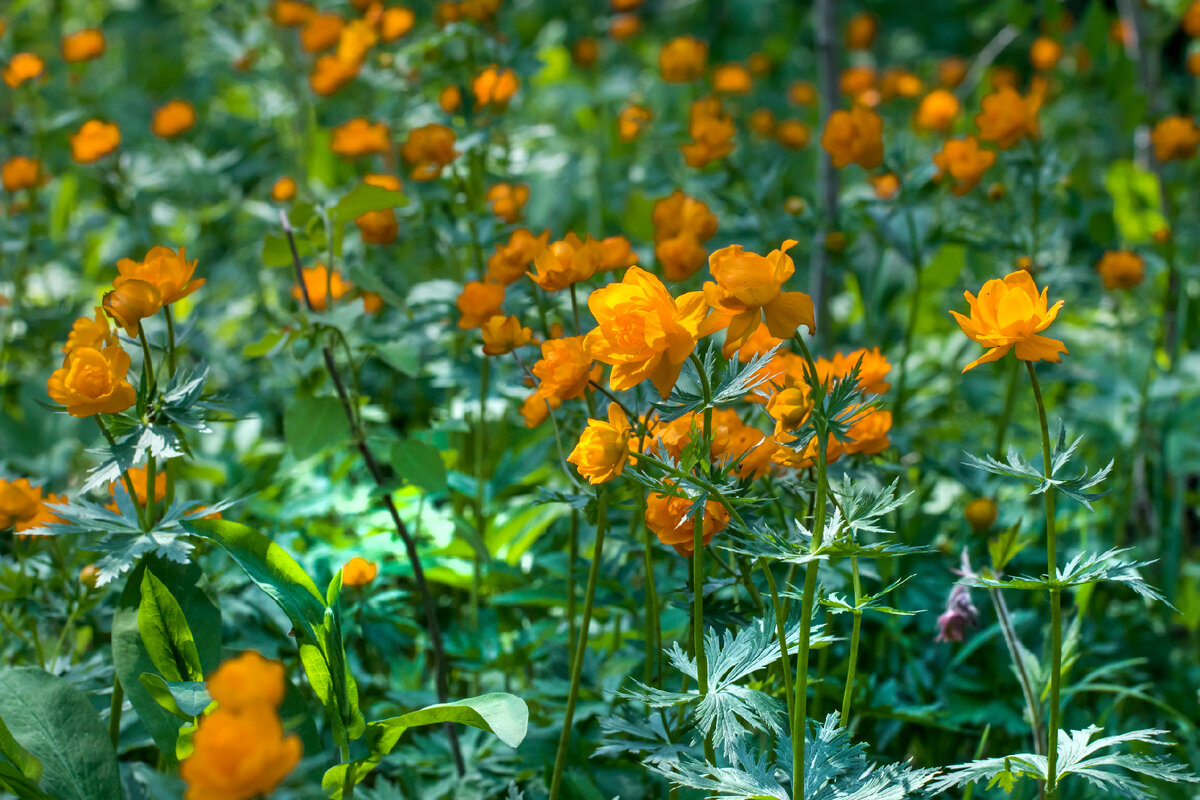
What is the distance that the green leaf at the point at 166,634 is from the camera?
1.05 metres

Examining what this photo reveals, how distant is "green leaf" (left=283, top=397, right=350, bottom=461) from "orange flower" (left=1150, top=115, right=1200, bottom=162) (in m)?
1.84

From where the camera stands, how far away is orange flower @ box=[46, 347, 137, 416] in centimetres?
94

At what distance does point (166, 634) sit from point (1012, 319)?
90cm

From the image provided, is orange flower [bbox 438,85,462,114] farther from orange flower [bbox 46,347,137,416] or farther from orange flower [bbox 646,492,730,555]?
orange flower [bbox 646,492,730,555]

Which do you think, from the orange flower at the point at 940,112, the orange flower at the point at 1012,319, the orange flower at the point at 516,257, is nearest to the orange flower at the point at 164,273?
the orange flower at the point at 516,257

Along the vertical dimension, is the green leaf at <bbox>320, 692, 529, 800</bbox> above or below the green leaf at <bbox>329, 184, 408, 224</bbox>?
below

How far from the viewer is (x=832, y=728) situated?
0.92 meters

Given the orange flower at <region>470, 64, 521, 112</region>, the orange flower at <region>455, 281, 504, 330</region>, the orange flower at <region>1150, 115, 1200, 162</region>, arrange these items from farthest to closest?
the orange flower at <region>1150, 115, 1200, 162</region> → the orange flower at <region>470, 64, 521, 112</region> → the orange flower at <region>455, 281, 504, 330</region>

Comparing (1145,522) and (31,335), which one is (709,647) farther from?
(31,335)

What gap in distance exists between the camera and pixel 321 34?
265 centimetres

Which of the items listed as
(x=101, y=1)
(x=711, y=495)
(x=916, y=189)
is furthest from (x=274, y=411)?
(x=101, y=1)

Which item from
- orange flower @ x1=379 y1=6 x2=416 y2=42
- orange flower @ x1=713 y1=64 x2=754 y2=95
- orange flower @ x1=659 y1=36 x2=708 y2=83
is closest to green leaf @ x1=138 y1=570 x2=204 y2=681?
orange flower @ x1=379 y1=6 x2=416 y2=42

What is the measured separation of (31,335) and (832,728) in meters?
1.93

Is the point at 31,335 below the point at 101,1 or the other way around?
below
